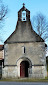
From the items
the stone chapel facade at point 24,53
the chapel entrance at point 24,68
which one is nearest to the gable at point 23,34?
the stone chapel facade at point 24,53

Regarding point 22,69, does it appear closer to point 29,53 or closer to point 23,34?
point 29,53

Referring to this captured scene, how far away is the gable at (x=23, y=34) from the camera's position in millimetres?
32969

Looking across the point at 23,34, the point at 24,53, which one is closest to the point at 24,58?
the point at 24,53

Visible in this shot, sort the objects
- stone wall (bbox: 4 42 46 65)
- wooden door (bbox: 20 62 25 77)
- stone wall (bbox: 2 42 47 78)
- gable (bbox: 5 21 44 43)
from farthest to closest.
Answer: wooden door (bbox: 20 62 25 77) → gable (bbox: 5 21 44 43) → stone wall (bbox: 4 42 46 65) → stone wall (bbox: 2 42 47 78)

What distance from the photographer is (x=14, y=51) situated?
33062 mm

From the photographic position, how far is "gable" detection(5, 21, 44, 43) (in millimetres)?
32969

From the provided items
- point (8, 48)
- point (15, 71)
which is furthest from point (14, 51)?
point (15, 71)

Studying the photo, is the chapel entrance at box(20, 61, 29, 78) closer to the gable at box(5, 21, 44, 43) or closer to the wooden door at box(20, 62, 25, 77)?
the wooden door at box(20, 62, 25, 77)

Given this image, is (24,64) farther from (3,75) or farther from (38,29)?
(38,29)

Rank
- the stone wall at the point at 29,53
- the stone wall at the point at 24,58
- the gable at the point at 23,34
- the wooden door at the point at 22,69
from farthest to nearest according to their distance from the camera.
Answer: the wooden door at the point at 22,69, the gable at the point at 23,34, the stone wall at the point at 29,53, the stone wall at the point at 24,58

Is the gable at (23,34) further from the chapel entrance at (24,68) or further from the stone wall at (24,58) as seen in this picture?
the chapel entrance at (24,68)

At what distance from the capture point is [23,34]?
33344mm

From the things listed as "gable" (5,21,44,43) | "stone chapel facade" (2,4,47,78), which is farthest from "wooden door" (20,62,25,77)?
"gable" (5,21,44,43)

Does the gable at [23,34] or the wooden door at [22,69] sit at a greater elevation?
the gable at [23,34]
